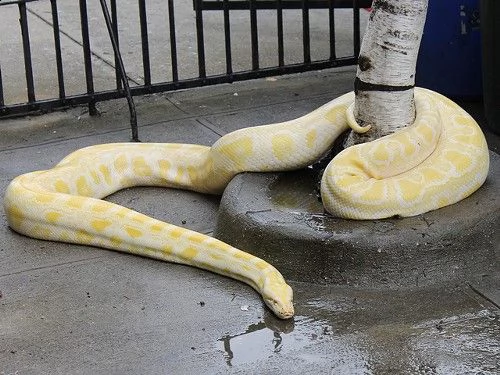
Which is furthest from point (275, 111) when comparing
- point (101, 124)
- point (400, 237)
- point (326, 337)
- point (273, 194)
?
point (326, 337)

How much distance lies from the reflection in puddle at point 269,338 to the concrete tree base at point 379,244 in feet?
1.51

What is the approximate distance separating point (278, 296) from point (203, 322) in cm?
41

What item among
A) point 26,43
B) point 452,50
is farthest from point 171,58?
point 452,50

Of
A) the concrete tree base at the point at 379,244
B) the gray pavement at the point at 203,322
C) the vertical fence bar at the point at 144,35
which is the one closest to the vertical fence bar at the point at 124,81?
the vertical fence bar at the point at 144,35

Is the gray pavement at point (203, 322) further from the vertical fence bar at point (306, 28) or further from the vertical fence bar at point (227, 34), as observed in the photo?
the vertical fence bar at point (306, 28)

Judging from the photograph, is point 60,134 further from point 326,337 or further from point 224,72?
point 326,337

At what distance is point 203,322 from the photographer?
17.0 ft

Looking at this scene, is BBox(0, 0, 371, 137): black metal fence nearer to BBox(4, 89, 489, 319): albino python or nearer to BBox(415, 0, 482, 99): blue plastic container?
BBox(415, 0, 482, 99): blue plastic container

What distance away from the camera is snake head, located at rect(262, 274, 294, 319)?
514 centimetres

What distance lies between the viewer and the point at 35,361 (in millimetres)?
4867

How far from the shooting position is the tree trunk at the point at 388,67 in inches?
230

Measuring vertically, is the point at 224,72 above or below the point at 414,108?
below

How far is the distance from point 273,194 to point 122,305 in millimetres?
1267

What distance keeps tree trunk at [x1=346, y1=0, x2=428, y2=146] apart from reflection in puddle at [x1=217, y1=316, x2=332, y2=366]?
4.85 feet
